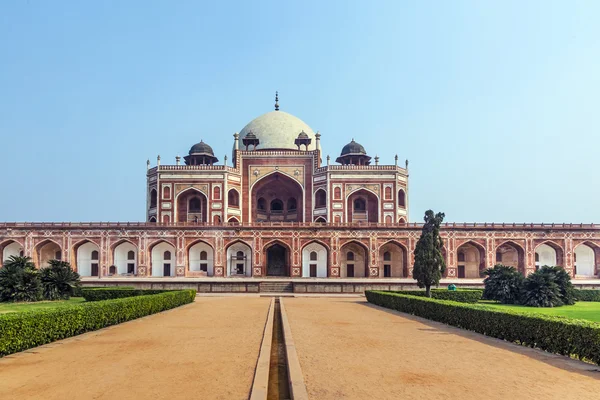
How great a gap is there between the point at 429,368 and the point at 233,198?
3703 cm

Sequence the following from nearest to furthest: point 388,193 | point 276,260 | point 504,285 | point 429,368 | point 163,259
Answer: point 429,368, point 504,285, point 163,259, point 276,260, point 388,193

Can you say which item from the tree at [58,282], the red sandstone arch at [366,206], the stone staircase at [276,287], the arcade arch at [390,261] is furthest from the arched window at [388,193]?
the tree at [58,282]

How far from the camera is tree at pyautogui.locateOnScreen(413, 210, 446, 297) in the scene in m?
22.2

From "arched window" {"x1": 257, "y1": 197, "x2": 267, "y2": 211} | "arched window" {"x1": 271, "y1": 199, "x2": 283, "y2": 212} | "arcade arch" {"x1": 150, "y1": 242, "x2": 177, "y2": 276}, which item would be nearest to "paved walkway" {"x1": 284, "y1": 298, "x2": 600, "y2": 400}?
"arcade arch" {"x1": 150, "y1": 242, "x2": 177, "y2": 276}

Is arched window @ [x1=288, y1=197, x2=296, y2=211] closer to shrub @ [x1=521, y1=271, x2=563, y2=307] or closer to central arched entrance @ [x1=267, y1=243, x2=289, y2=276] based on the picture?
central arched entrance @ [x1=267, y1=243, x2=289, y2=276]

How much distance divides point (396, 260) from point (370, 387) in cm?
3268

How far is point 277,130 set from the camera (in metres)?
48.9

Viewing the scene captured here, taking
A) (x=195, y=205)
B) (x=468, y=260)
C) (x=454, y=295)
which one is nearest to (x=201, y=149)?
(x=195, y=205)

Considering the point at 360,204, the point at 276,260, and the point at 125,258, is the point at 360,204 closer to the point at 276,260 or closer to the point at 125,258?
the point at 276,260

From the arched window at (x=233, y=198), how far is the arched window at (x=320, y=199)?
6543 mm

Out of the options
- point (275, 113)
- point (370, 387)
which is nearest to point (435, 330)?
point (370, 387)

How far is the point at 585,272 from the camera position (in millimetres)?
38594

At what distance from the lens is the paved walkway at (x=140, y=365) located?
661cm

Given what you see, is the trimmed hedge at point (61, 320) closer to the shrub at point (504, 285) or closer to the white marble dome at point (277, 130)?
the shrub at point (504, 285)
